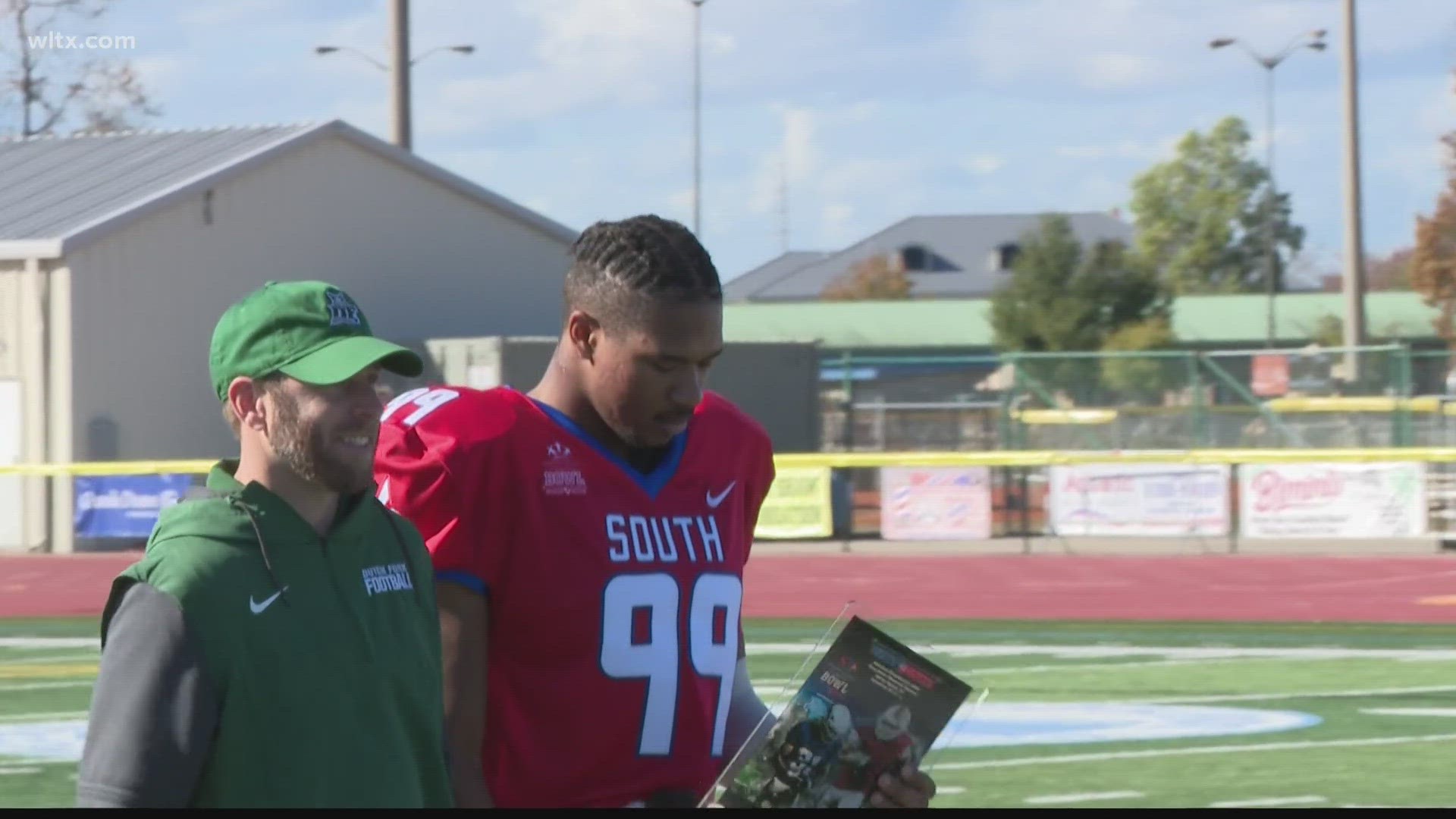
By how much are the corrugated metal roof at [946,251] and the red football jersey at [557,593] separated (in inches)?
3835

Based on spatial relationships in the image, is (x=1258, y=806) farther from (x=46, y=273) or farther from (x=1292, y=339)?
(x=1292, y=339)

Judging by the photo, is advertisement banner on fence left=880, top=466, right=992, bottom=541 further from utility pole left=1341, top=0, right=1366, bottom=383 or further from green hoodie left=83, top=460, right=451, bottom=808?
green hoodie left=83, top=460, right=451, bottom=808

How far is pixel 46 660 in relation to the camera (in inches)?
584

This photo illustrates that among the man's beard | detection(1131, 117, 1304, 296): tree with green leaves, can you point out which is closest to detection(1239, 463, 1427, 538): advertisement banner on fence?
the man's beard

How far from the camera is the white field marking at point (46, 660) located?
48.0ft

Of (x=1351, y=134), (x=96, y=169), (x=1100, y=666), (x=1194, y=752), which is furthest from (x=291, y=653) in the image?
(x=1351, y=134)

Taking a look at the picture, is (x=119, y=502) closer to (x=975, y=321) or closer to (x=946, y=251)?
(x=975, y=321)

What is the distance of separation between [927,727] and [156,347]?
25.7 metres

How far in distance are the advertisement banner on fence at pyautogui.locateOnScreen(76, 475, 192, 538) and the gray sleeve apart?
22070 mm

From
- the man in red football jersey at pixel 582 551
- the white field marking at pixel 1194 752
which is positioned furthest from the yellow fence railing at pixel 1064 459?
the man in red football jersey at pixel 582 551

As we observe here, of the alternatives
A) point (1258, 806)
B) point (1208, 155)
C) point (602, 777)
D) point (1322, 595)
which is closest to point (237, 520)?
point (602, 777)

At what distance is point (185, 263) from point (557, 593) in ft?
84.0

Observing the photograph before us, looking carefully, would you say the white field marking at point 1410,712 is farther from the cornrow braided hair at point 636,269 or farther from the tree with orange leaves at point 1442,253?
the tree with orange leaves at point 1442,253

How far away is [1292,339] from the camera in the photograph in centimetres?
7081
